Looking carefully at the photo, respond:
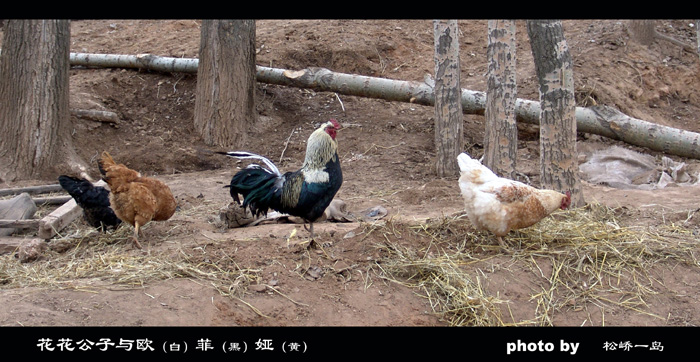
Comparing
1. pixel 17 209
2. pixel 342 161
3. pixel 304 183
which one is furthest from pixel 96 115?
pixel 304 183

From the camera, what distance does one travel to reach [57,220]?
6258 millimetres

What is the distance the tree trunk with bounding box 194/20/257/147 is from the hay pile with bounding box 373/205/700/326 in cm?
537

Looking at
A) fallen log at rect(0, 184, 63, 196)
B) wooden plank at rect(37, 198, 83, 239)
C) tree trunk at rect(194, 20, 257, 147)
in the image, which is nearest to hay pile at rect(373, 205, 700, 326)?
wooden plank at rect(37, 198, 83, 239)

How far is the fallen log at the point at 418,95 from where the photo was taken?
9.38 meters

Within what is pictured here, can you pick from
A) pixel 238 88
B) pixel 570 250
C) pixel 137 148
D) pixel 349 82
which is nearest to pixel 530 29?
pixel 570 250

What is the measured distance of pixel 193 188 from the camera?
834 centimetres

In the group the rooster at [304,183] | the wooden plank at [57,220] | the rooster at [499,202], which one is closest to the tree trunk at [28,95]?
the wooden plank at [57,220]

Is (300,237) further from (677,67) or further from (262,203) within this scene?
(677,67)

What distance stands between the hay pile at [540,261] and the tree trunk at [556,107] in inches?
26.7

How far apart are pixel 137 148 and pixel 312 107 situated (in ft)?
10.7

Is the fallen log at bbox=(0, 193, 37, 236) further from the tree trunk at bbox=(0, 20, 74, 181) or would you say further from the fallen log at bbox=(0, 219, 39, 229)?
the tree trunk at bbox=(0, 20, 74, 181)

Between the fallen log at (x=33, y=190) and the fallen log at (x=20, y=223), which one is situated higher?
the fallen log at (x=20, y=223)

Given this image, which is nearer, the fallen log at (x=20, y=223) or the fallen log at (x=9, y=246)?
the fallen log at (x=9, y=246)

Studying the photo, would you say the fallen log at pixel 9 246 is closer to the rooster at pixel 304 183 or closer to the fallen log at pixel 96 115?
the rooster at pixel 304 183
